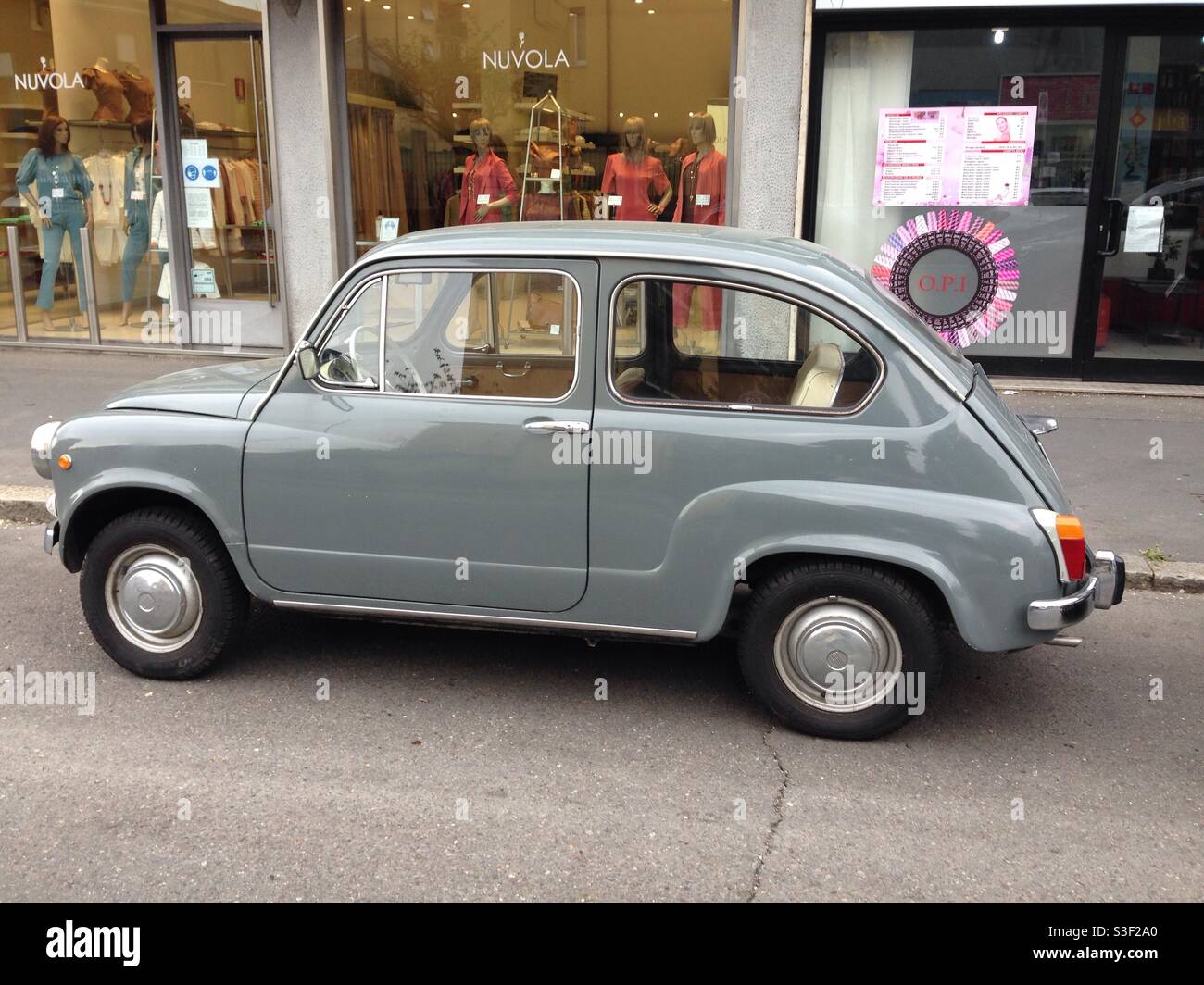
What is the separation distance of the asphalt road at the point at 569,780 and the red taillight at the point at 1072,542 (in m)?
0.74

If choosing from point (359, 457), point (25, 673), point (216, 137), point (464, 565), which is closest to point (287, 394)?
point (359, 457)

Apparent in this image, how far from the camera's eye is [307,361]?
4289mm

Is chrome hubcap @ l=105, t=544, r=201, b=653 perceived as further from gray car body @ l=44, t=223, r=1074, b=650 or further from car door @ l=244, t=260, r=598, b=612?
car door @ l=244, t=260, r=598, b=612

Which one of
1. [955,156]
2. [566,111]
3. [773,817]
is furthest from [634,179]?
[773,817]

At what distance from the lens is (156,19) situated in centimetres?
1075

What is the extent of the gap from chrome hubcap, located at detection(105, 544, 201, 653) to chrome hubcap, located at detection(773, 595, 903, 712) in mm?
2342

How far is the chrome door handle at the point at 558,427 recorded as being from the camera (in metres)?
4.09

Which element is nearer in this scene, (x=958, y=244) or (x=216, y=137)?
(x=958, y=244)

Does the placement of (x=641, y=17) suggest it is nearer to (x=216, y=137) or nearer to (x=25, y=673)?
(x=216, y=137)

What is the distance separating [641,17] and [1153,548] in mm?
6579

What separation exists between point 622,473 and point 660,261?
78 centimetres
